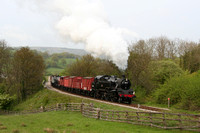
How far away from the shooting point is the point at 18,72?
166 feet

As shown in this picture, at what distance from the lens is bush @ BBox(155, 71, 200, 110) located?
75.2 ft

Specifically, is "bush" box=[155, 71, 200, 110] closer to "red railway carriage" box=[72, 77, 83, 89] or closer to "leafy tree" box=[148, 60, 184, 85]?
"leafy tree" box=[148, 60, 184, 85]

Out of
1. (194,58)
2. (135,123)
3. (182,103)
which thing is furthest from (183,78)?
(194,58)

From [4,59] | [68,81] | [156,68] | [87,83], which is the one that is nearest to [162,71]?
[156,68]

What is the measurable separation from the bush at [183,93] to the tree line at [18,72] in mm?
32983

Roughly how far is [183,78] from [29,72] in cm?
3678

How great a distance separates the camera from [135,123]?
1573cm

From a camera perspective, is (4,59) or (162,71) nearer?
(162,71)

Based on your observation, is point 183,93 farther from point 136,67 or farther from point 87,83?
point 87,83

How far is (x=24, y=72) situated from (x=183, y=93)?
38.2 m

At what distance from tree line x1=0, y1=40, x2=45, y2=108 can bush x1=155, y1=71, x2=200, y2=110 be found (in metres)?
33.0

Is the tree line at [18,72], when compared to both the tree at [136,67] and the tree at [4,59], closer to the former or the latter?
the tree at [4,59]

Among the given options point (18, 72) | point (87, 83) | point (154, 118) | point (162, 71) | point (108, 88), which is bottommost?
point (154, 118)

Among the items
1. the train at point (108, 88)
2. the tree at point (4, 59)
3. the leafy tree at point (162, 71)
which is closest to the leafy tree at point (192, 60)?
the leafy tree at point (162, 71)
